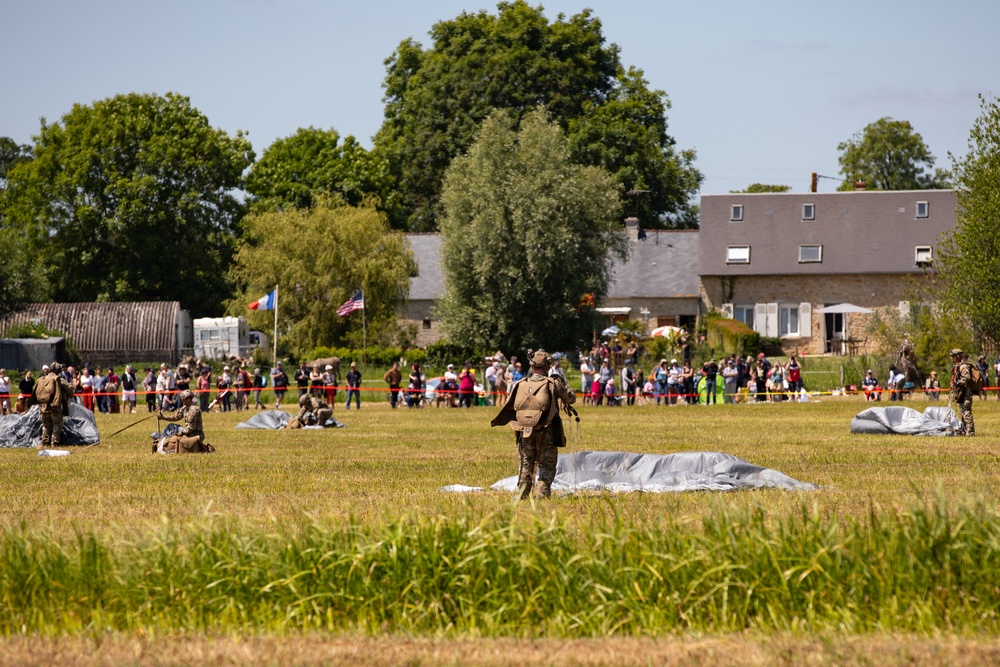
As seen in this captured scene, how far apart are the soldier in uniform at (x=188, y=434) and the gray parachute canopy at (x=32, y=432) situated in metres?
3.11

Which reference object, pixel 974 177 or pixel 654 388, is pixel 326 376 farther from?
pixel 974 177

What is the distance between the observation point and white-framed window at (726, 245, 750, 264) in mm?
71625

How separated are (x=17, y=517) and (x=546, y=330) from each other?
145 feet

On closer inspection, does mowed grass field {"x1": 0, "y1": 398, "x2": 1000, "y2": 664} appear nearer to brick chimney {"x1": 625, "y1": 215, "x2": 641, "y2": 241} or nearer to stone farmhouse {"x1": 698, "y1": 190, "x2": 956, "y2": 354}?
stone farmhouse {"x1": 698, "y1": 190, "x2": 956, "y2": 354}

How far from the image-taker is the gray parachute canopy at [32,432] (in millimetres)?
27391

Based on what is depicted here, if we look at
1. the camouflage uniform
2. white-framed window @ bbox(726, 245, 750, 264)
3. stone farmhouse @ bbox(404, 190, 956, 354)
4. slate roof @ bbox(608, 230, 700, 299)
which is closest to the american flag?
stone farmhouse @ bbox(404, 190, 956, 354)

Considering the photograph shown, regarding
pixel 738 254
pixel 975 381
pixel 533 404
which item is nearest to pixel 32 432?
pixel 533 404

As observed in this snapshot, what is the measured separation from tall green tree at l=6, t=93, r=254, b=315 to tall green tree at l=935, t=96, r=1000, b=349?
3942 cm

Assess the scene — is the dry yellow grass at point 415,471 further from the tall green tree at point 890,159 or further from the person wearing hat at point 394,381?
the tall green tree at point 890,159

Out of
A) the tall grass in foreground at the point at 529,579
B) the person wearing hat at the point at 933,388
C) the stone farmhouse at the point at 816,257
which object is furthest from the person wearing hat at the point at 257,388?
the tall grass in foreground at the point at 529,579

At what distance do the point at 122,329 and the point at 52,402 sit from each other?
126ft

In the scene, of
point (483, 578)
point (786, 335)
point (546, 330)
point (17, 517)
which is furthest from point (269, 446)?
point (786, 335)

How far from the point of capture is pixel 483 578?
10094mm

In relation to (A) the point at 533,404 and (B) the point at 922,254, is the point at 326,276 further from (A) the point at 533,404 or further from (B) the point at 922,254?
(A) the point at 533,404
